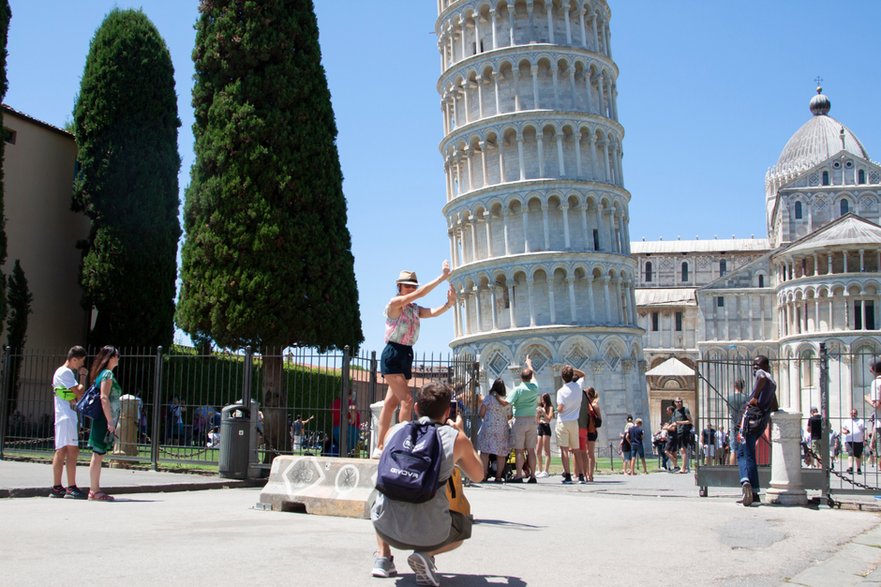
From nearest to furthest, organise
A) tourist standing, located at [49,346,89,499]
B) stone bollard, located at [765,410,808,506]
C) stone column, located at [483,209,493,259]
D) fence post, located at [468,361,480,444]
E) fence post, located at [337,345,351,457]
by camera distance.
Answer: tourist standing, located at [49,346,89,499] < stone bollard, located at [765,410,808,506] < fence post, located at [337,345,351,457] < fence post, located at [468,361,480,444] < stone column, located at [483,209,493,259]

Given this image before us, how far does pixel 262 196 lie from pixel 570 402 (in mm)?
9689

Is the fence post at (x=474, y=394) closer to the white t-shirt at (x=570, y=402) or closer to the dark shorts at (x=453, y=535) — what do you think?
the white t-shirt at (x=570, y=402)

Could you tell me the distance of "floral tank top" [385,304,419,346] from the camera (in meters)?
8.42

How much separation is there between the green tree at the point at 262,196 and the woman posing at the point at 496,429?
689 centimetres

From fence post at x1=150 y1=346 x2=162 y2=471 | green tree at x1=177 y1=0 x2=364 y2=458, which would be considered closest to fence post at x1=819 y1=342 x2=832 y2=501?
fence post at x1=150 y1=346 x2=162 y2=471

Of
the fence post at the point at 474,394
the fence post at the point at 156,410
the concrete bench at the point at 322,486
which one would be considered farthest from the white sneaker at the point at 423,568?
the fence post at the point at 156,410

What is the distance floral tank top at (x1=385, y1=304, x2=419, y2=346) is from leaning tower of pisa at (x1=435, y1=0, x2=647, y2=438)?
120 ft

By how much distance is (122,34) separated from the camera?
27406 millimetres

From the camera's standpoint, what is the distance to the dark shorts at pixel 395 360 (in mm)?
8383

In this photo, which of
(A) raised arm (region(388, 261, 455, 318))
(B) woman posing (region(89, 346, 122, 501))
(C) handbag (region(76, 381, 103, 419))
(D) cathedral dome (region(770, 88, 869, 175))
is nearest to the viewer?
(A) raised arm (region(388, 261, 455, 318))

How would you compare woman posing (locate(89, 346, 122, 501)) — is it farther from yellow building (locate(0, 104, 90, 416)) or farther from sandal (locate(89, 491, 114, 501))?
yellow building (locate(0, 104, 90, 416))

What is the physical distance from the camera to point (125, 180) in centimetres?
2683

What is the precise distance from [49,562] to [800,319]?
6433cm

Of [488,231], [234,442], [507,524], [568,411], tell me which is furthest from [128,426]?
[488,231]
